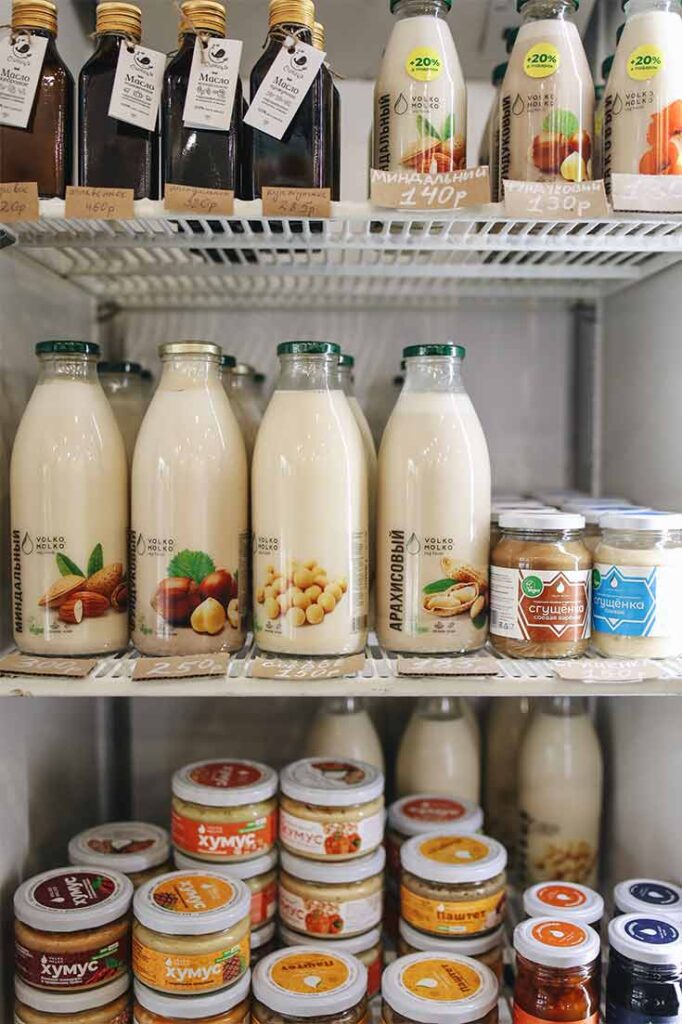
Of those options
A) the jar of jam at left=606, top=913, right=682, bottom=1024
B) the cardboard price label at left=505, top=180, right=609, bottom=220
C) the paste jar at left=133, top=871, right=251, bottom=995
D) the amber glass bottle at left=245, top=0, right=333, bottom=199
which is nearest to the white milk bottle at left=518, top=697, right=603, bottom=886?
the jar of jam at left=606, top=913, right=682, bottom=1024

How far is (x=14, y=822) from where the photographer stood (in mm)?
1079

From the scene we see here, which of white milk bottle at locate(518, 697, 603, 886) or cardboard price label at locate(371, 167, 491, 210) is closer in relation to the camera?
cardboard price label at locate(371, 167, 491, 210)

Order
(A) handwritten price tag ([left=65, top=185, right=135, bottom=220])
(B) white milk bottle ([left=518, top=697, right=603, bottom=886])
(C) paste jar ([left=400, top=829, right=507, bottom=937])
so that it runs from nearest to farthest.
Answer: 1. (A) handwritten price tag ([left=65, top=185, right=135, bottom=220])
2. (C) paste jar ([left=400, top=829, right=507, bottom=937])
3. (B) white milk bottle ([left=518, top=697, right=603, bottom=886])

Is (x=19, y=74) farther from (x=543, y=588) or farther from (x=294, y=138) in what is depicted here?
(x=543, y=588)

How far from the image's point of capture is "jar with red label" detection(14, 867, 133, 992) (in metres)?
0.96

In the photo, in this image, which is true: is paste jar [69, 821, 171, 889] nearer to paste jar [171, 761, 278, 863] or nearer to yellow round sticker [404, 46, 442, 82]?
paste jar [171, 761, 278, 863]

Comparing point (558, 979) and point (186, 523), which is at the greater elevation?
point (186, 523)

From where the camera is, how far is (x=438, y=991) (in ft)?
3.18

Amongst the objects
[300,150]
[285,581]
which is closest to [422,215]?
[300,150]

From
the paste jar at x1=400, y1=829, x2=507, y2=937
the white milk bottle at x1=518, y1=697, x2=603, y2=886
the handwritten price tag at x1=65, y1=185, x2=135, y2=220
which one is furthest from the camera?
the white milk bottle at x1=518, y1=697, x2=603, y2=886

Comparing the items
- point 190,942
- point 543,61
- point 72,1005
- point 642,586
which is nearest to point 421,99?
point 543,61

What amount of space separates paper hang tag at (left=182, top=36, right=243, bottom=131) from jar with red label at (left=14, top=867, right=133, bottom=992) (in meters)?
0.86

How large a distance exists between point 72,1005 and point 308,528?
57cm

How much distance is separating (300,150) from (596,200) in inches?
12.3
